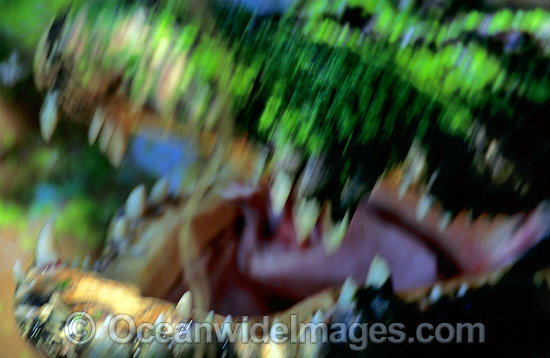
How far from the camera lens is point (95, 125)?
1.99ft

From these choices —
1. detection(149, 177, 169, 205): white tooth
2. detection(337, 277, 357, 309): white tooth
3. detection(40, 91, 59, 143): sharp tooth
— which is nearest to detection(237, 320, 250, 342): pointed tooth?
detection(337, 277, 357, 309): white tooth

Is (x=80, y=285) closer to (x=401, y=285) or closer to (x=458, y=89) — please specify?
(x=401, y=285)

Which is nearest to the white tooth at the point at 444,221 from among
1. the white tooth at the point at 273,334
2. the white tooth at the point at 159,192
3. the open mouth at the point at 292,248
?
the open mouth at the point at 292,248

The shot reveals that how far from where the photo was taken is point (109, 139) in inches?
24.4

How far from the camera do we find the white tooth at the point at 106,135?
599 millimetres

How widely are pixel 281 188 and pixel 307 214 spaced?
52 mm

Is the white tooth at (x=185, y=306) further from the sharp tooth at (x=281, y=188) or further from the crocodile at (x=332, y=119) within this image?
the sharp tooth at (x=281, y=188)

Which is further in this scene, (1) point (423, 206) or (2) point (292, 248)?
(2) point (292, 248)

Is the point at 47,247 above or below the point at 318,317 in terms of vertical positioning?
below

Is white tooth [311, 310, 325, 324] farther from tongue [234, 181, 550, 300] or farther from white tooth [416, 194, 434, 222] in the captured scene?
white tooth [416, 194, 434, 222]

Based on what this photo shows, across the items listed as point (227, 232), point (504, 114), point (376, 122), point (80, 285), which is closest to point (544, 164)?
point (504, 114)

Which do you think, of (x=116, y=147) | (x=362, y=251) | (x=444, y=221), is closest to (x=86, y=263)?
(x=116, y=147)

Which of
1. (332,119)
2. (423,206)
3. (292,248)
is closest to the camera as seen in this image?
(332,119)

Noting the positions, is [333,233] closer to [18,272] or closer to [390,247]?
[390,247]
